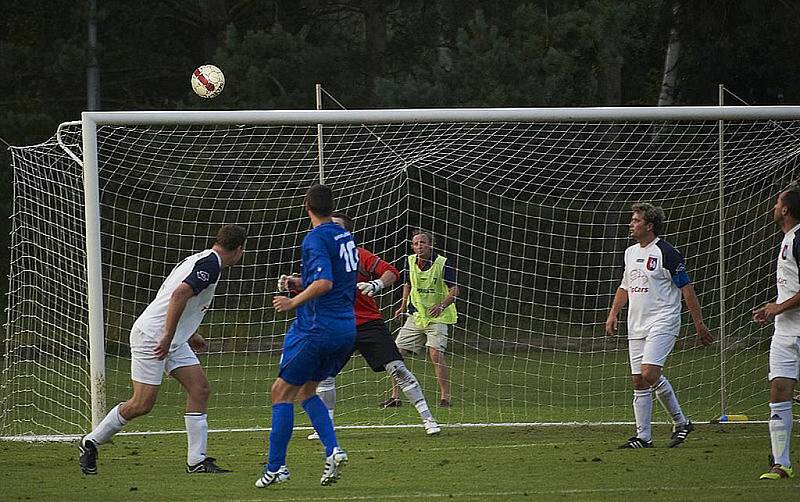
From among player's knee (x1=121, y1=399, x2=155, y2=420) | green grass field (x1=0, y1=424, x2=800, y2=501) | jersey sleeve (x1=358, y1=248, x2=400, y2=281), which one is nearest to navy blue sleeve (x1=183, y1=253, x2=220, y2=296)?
player's knee (x1=121, y1=399, x2=155, y2=420)

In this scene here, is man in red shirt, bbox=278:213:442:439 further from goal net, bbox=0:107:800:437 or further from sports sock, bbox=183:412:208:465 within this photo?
sports sock, bbox=183:412:208:465

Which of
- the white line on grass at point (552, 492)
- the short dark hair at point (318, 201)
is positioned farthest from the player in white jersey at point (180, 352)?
the white line on grass at point (552, 492)

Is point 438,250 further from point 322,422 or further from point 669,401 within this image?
point 322,422

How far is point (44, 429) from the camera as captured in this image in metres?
12.4

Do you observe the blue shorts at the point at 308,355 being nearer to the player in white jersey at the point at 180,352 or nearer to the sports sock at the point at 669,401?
the player in white jersey at the point at 180,352

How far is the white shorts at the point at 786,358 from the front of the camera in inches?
338

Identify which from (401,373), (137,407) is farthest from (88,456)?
(401,373)

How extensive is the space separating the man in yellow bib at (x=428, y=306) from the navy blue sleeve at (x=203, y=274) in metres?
4.70

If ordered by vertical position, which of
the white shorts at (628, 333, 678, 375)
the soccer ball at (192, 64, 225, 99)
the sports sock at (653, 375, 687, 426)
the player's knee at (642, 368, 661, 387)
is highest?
the soccer ball at (192, 64, 225, 99)

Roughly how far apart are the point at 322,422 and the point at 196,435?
124cm

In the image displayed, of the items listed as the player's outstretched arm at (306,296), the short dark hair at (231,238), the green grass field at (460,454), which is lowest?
the green grass field at (460,454)

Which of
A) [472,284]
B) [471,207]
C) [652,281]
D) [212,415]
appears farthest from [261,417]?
[471,207]

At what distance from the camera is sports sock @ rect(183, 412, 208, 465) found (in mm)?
9062

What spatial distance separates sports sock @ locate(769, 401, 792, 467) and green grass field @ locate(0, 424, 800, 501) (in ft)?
0.68
